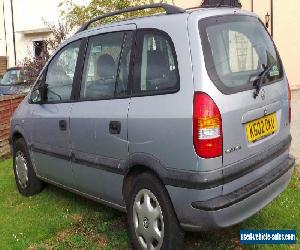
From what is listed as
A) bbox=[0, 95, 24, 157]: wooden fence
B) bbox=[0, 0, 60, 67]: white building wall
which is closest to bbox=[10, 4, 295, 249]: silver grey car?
bbox=[0, 95, 24, 157]: wooden fence

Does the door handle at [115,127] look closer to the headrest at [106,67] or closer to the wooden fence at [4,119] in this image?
the headrest at [106,67]

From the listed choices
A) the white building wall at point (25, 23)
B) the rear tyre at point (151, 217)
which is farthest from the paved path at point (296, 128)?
the white building wall at point (25, 23)

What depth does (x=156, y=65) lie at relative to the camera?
3.68 meters

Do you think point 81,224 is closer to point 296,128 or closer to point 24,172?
point 24,172

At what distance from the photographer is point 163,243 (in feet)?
11.7

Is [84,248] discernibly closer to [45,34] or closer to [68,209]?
[68,209]

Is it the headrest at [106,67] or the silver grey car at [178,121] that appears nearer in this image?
the silver grey car at [178,121]

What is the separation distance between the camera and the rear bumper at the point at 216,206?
3.26m

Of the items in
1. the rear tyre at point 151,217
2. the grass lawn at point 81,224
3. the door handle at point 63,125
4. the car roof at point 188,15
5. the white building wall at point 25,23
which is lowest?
the grass lawn at point 81,224

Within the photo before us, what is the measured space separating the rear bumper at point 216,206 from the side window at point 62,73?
188cm

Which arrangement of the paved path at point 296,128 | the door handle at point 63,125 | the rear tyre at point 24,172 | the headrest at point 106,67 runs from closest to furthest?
the headrest at point 106,67 → the door handle at point 63,125 → the rear tyre at point 24,172 → the paved path at point 296,128

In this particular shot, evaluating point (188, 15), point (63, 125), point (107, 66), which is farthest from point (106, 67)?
point (188, 15)

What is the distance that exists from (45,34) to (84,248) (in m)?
18.3

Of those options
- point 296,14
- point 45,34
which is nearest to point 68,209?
point 296,14
